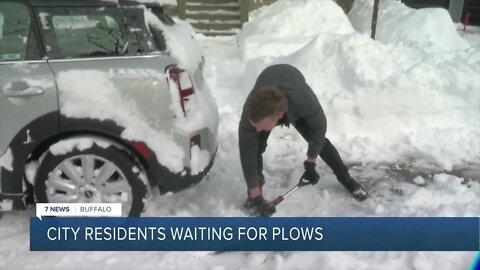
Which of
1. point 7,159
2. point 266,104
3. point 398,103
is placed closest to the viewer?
point 266,104

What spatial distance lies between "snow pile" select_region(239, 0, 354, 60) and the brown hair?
5077 millimetres

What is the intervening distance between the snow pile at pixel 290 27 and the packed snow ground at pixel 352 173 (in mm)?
1594

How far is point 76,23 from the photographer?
2910 mm

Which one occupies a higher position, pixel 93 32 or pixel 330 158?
pixel 93 32

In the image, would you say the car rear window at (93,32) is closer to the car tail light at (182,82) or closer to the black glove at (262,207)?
the car tail light at (182,82)

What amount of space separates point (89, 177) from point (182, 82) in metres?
0.87

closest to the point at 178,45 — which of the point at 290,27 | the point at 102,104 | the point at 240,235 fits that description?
the point at 102,104

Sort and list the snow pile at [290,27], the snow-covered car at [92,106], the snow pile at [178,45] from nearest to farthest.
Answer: the snow-covered car at [92,106], the snow pile at [178,45], the snow pile at [290,27]

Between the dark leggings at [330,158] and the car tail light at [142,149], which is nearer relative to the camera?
the car tail light at [142,149]

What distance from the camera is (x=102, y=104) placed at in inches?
113

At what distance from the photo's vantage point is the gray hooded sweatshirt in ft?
9.89

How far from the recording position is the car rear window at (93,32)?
112 inches

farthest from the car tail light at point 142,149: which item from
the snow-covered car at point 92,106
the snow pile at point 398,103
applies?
the snow pile at point 398,103

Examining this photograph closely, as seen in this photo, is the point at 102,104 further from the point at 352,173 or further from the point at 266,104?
the point at 352,173
